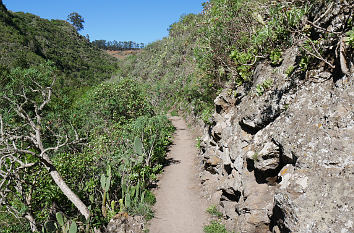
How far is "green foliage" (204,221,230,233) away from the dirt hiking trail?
0.29m

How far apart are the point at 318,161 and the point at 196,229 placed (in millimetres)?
Answer: 5105

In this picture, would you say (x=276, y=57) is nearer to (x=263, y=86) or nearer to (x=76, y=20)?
(x=263, y=86)

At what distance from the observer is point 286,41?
24.2 feet

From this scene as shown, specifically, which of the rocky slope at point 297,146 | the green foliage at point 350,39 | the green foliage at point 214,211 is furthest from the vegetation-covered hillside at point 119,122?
the green foliage at point 214,211

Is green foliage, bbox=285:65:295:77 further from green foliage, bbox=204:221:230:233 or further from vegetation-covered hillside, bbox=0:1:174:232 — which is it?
vegetation-covered hillside, bbox=0:1:174:232

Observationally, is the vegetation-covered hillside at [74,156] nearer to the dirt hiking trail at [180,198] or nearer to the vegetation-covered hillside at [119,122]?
the vegetation-covered hillside at [119,122]

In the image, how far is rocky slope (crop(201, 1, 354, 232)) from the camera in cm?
427

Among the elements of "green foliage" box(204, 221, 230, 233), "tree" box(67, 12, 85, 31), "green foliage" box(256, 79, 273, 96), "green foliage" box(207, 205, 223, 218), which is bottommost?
"green foliage" box(204, 221, 230, 233)

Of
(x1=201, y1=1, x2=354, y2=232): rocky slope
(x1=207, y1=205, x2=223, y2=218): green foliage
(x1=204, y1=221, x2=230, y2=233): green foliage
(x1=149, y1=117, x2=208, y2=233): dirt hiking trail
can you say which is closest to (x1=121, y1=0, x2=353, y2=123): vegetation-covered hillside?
(x1=201, y1=1, x2=354, y2=232): rocky slope

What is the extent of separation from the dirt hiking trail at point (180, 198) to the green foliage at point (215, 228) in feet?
0.97

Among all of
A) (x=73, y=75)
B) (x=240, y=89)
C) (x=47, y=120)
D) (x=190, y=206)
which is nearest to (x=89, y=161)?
(x=190, y=206)

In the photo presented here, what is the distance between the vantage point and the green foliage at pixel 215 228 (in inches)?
295

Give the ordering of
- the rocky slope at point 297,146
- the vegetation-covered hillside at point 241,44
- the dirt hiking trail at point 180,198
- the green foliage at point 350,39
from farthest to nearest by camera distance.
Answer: the dirt hiking trail at point 180,198 < the vegetation-covered hillside at point 241,44 < the green foliage at point 350,39 < the rocky slope at point 297,146

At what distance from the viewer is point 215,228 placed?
25.1ft
